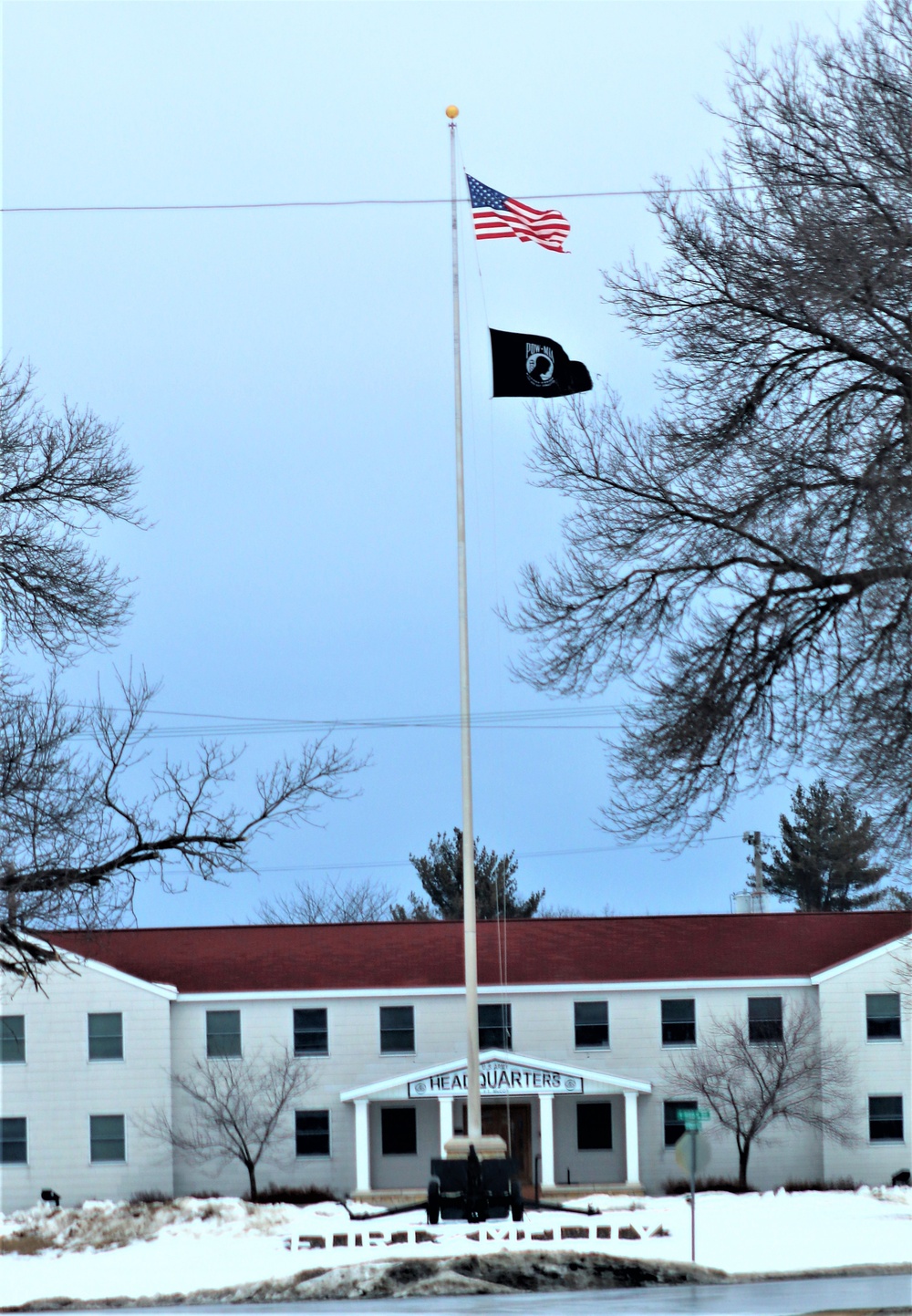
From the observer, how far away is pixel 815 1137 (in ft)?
134

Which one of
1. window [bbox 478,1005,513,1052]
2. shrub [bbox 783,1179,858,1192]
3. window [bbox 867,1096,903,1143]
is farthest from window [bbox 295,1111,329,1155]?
window [bbox 867,1096,903,1143]

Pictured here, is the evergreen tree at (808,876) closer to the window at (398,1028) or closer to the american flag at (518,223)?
the window at (398,1028)

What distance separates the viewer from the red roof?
42.6 m

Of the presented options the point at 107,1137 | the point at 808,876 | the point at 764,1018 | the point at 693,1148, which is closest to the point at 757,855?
the point at 808,876

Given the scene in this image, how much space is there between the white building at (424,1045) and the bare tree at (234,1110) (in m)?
0.34

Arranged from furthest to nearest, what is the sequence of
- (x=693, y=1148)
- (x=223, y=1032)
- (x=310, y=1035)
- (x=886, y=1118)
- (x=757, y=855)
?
(x=757, y=855)
(x=310, y=1035)
(x=223, y=1032)
(x=886, y=1118)
(x=693, y=1148)

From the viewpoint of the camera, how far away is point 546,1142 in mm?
40344

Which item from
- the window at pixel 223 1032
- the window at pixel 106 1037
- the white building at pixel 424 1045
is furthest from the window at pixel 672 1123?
the window at pixel 106 1037

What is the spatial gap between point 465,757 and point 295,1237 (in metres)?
8.51

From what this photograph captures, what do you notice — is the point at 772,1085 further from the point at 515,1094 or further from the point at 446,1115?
the point at 446,1115

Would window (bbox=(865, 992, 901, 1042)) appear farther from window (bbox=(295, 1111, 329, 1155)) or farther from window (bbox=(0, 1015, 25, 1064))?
window (bbox=(0, 1015, 25, 1064))

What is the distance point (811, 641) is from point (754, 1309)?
7459mm

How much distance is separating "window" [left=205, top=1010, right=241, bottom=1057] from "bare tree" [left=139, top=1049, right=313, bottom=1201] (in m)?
0.29

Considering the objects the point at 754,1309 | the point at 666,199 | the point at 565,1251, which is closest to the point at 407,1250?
the point at 565,1251
